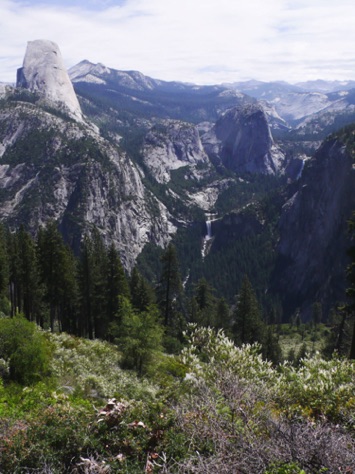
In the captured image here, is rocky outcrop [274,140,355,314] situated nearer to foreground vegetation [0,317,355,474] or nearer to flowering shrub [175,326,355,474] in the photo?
flowering shrub [175,326,355,474]

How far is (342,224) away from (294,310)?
122ft

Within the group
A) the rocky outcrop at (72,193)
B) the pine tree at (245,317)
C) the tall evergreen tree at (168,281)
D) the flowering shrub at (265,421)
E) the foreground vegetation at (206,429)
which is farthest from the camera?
the rocky outcrop at (72,193)

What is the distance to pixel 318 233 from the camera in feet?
521

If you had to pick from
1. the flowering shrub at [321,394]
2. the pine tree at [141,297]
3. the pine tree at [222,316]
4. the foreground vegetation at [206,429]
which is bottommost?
the pine tree at [222,316]

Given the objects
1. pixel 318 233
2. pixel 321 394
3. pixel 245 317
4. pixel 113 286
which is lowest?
pixel 318 233

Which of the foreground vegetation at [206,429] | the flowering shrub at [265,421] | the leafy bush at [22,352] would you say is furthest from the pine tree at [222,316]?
the foreground vegetation at [206,429]

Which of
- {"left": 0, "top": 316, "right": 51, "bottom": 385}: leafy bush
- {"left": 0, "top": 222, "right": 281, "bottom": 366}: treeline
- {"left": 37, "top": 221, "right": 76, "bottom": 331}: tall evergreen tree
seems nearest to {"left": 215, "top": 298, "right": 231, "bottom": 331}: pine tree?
{"left": 0, "top": 222, "right": 281, "bottom": 366}: treeline

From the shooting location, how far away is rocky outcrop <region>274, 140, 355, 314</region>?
14100 cm

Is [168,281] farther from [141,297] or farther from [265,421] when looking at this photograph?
[265,421]

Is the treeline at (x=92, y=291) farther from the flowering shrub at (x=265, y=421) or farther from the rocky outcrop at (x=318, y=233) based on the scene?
the rocky outcrop at (x=318, y=233)

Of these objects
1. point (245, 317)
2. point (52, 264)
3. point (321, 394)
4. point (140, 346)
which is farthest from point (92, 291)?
point (321, 394)

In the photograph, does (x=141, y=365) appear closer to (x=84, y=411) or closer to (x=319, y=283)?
(x=84, y=411)

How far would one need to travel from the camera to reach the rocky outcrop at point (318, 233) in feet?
463

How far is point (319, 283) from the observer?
489 feet
